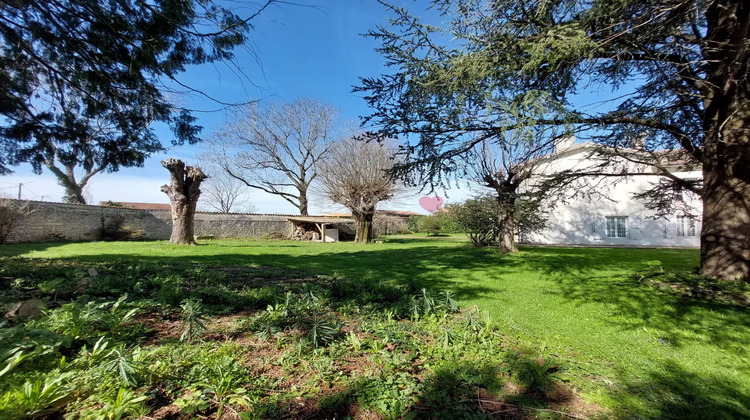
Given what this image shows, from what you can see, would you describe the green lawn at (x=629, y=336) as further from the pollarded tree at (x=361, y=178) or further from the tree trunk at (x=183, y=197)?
the pollarded tree at (x=361, y=178)

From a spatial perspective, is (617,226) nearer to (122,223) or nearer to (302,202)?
(302,202)

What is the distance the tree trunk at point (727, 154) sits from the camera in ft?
14.5

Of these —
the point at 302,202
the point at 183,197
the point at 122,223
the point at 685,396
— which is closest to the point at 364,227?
the point at 183,197

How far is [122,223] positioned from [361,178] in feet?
43.9

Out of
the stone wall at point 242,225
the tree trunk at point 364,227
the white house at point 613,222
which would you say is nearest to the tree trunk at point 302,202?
→ the stone wall at point 242,225

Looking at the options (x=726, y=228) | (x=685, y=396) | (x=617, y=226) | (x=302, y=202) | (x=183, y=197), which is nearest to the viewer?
(x=685, y=396)

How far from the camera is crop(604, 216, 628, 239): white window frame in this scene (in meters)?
16.9

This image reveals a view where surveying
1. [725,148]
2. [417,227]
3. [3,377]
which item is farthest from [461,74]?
[417,227]

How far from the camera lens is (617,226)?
56.3 ft

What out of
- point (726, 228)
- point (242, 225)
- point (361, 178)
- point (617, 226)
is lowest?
point (242, 225)

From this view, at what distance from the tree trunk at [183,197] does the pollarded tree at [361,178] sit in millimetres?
7571

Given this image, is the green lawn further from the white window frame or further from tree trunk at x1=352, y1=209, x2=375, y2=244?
the white window frame

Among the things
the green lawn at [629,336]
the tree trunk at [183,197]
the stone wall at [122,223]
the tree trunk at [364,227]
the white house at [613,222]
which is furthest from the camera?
the tree trunk at [364,227]

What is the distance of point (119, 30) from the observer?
12.8 ft
